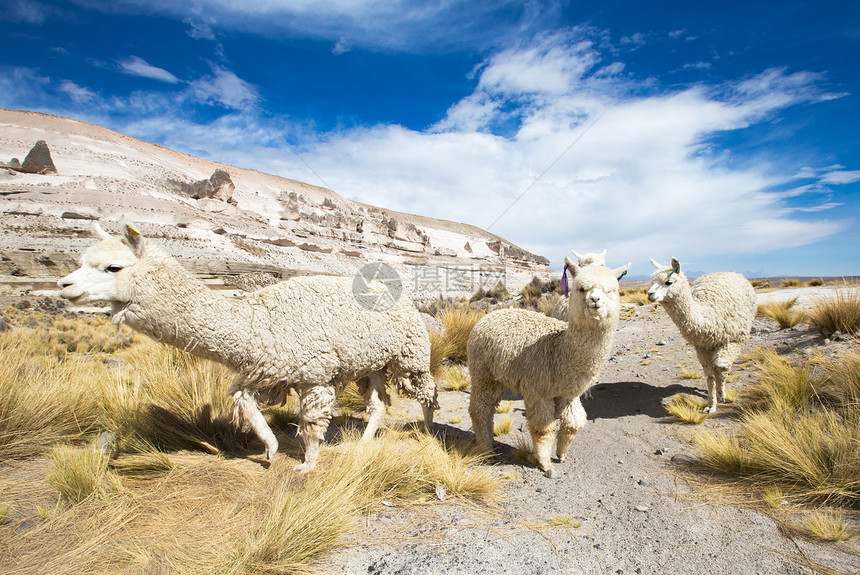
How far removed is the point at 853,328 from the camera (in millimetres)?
5414

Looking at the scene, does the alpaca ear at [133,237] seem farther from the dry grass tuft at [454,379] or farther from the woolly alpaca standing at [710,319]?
the woolly alpaca standing at [710,319]

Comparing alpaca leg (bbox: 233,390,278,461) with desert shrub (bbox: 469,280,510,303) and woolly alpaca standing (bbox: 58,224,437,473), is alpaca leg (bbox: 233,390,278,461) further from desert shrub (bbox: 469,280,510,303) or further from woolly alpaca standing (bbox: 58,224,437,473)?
desert shrub (bbox: 469,280,510,303)

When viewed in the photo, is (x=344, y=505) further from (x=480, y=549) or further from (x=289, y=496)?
(x=480, y=549)

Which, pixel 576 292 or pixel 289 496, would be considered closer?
pixel 289 496

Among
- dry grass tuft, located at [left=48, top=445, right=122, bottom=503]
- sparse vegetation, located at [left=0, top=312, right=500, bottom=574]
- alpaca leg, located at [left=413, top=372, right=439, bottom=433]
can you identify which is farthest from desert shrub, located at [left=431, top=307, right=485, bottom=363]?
dry grass tuft, located at [left=48, top=445, right=122, bottom=503]

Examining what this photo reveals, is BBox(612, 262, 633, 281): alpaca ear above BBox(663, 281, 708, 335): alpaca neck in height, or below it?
above

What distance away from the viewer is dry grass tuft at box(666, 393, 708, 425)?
4.32m

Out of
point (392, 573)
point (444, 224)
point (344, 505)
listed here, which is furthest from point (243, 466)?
point (444, 224)

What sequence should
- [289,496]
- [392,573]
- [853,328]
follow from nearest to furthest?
[392,573] → [289,496] → [853,328]

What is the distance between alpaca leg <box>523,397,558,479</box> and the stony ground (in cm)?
14

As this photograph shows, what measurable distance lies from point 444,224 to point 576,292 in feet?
171

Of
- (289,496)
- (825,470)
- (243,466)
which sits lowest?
(243,466)

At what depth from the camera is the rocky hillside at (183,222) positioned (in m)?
14.5

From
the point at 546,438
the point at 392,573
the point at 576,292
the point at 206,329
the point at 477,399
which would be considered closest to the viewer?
the point at 392,573
